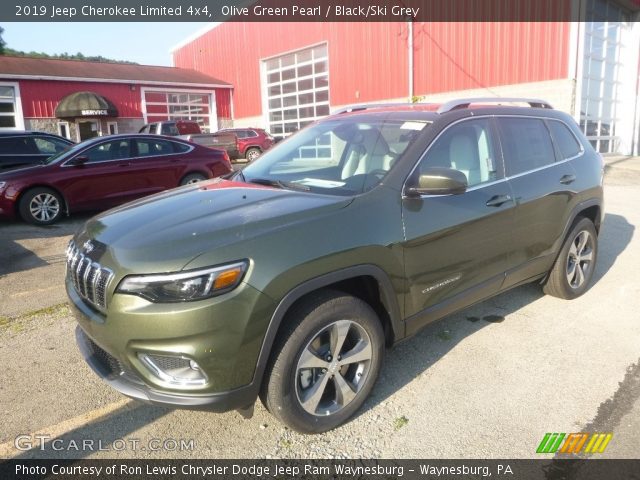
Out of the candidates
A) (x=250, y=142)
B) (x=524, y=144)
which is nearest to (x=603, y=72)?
(x=250, y=142)

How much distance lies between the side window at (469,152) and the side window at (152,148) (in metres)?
7.25

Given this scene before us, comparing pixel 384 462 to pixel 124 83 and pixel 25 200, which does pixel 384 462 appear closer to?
pixel 25 200

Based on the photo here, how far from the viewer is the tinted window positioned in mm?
9641

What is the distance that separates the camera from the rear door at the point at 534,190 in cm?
370

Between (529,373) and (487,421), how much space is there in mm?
691

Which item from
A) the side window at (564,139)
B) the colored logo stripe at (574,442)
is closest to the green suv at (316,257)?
the side window at (564,139)

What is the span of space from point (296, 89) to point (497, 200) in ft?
70.3

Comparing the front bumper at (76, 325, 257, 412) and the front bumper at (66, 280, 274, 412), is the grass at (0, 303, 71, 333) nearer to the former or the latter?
the front bumper at (76, 325, 257, 412)

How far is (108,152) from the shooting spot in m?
8.84

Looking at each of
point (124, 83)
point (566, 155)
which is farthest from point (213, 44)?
point (566, 155)

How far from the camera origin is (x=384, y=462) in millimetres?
2473

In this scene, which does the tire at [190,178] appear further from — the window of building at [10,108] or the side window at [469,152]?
the window of building at [10,108]

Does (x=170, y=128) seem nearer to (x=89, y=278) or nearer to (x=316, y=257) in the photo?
(x=89, y=278)

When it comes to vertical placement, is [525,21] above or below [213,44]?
below
